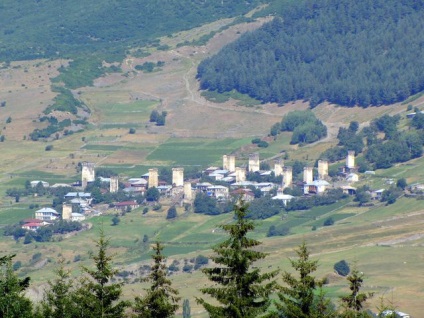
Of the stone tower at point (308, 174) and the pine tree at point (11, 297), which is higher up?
the stone tower at point (308, 174)

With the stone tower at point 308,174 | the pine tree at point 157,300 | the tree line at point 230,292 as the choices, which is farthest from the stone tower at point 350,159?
the pine tree at point 157,300

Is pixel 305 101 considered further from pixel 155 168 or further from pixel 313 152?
A: pixel 155 168

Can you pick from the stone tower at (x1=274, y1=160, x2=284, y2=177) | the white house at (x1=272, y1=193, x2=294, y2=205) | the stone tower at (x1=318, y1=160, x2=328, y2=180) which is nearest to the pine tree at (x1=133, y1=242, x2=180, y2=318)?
the white house at (x1=272, y1=193, x2=294, y2=205)

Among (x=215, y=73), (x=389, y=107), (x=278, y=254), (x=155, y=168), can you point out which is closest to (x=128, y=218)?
(x=155, y=168)

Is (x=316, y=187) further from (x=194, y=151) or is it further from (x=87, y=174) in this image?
(x=87, y=174)

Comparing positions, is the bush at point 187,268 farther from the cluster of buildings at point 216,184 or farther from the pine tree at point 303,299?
the pine tree at point 303,299

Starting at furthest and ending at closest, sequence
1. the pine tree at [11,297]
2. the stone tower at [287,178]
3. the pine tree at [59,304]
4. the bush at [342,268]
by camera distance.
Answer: the stone tower at [287,178] < the bush at [342,268] < the pine tree at [59,304] < the pine tree at [11,297]
